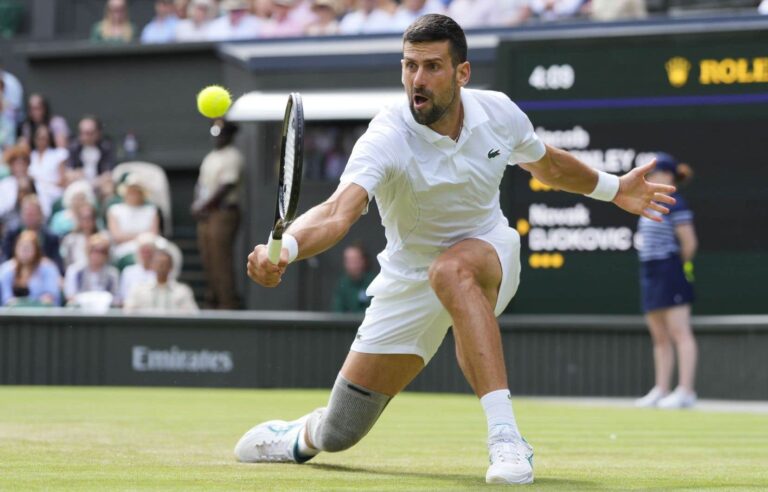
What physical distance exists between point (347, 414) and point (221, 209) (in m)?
10.3

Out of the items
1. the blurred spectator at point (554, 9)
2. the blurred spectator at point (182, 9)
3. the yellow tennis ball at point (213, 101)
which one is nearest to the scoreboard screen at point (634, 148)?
the blurred spectator at point (554, 9)

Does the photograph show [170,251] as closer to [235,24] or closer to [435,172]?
[235,24]

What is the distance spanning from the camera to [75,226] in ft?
53.0

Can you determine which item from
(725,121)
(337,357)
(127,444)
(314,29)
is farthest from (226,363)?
(127,444)

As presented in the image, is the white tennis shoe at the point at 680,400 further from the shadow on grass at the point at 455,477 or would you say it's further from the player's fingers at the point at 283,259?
the player's fingers at the point at 283,259

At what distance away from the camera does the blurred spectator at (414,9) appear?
1608 centimetres

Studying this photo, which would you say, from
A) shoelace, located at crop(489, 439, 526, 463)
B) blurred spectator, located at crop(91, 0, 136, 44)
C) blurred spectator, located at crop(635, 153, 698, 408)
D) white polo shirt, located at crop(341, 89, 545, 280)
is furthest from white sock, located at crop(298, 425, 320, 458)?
blurred spectator, located at crop(91, 0, 136, 44)

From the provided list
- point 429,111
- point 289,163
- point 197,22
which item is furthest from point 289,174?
point 197,22

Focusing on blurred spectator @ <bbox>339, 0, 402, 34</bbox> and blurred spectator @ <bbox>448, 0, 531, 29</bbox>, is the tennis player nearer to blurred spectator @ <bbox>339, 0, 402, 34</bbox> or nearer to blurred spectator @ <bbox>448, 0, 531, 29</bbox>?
blurred spectator @ <bbox>448, 0, 531, 29</bbox>

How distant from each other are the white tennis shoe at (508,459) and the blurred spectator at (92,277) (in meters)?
10.3

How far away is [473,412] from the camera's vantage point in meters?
11.4

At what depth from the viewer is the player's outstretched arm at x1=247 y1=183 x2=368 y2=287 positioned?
5.08m

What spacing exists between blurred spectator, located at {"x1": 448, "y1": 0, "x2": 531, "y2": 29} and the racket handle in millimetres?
11217

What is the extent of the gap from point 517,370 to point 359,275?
6.19 ft
